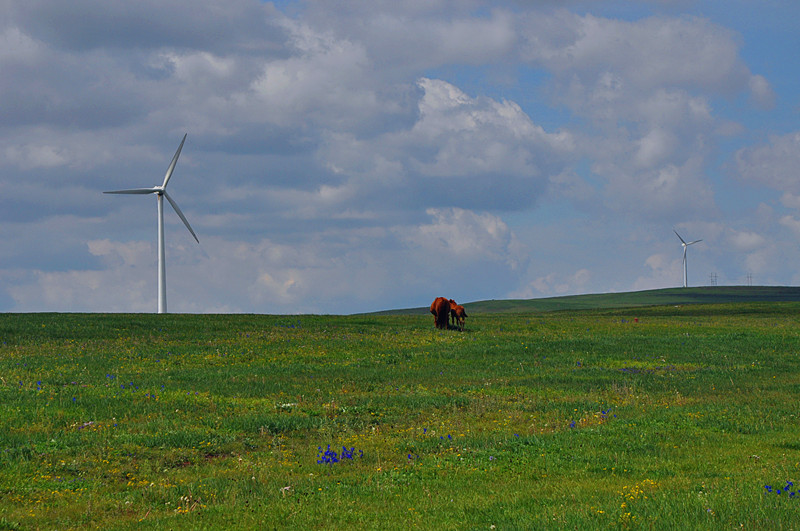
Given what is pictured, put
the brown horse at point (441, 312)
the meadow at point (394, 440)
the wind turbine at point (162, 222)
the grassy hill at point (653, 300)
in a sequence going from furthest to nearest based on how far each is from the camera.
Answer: the grassy hill at point (653, 300) < the wind turbine at point (162, 222) < the brown horse at point (441, 312) < the meadow at point (394, 440)

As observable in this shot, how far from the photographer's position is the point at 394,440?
1758 centimetres

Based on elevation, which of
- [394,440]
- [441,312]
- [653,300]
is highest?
[441,312]

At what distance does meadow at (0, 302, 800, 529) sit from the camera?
1163 centimetres

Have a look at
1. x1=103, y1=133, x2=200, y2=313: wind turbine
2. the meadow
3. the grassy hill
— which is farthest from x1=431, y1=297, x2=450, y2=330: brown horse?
the grassy hill

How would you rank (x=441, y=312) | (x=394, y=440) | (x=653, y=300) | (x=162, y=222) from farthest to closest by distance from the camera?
(x=653, y=300)
(x=162, y=222)
(x=441, y=312)
(x=394, y=440)

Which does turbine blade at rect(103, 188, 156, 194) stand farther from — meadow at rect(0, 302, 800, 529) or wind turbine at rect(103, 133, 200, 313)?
meadow at rect(0, 302, 800, 529)

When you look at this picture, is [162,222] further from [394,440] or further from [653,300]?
[653,300]

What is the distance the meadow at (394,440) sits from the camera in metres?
11.6

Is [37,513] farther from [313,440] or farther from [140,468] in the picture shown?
[313,440]

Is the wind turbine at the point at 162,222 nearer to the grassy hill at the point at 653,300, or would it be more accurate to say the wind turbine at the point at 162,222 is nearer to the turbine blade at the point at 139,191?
the turbine blade at the point at 139,191

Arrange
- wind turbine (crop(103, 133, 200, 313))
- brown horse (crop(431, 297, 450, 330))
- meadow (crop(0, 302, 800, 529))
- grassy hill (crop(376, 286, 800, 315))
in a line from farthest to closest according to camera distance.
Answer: grassy hill (crop(376, 286, 800, 315))
wind turbine (crop(103, 133, 200, 313))
brown horse (crop(431, 297, 450, 330))
meadow (crop(0, 302, 800, 529))

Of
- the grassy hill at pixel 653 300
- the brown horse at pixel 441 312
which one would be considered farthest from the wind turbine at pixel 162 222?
the grassy hill at pixel 653 300

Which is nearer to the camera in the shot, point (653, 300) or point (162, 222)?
point (162, 222)

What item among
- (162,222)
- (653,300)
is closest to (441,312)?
(162,222)
